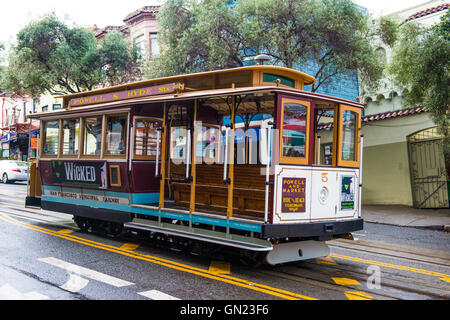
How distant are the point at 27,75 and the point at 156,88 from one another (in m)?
14.6

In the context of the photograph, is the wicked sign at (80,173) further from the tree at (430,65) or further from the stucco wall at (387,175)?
the stucco wall at (387,175)

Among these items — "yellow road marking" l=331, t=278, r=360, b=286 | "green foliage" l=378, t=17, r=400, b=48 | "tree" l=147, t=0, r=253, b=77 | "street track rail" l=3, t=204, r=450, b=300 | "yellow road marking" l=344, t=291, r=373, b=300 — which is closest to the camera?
"yellow road marking" l=344, t=291, r=373, b=300

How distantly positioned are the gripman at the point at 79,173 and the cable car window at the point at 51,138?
78cm

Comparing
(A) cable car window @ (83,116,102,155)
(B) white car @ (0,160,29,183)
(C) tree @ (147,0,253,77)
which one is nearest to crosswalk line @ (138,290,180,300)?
(A) cable car window @ (83,116,102,155)

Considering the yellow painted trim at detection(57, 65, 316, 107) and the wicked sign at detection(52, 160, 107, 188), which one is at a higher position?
the yellow painted trim at detection(57, 65, 316, 107)

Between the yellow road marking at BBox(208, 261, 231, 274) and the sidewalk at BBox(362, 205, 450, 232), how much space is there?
23.4 ft

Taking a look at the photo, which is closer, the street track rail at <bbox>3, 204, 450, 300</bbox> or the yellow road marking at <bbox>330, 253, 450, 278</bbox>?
the street track rail at <bbox>3, 204, 450, 300</bbox>

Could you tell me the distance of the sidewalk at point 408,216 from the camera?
1208cm

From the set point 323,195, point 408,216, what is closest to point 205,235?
point 323,195

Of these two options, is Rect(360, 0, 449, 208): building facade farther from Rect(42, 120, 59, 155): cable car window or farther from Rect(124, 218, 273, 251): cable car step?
Rect(42, 120, 59, 155): cable car window


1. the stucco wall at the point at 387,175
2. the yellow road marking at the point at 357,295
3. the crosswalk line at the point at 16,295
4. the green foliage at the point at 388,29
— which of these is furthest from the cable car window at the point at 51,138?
the green foliage at the point at 388,29

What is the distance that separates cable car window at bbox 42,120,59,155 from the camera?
34.6 ft

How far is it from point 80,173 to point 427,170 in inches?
452

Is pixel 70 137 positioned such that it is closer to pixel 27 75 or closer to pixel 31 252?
pixel 31 252
